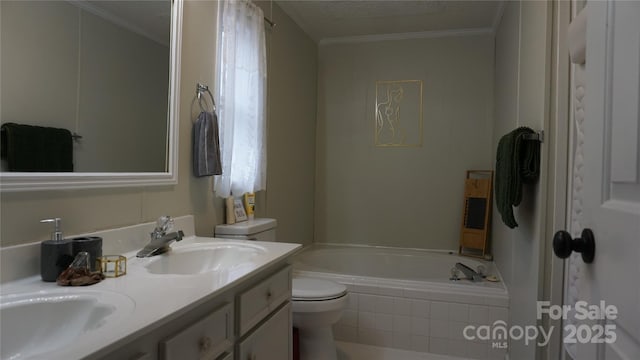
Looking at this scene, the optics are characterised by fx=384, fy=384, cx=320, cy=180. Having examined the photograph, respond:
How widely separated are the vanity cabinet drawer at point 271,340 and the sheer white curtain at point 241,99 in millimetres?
792

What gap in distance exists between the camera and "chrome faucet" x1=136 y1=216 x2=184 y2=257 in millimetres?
1338

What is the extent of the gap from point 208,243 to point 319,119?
2397 mm

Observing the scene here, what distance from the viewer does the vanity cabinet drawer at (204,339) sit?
0.83 meters

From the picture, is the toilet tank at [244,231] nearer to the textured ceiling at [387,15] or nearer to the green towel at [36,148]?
the green towel at [36,148]

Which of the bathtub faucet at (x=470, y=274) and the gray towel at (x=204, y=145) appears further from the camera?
the bathtub faucet at (x=470, y=274)

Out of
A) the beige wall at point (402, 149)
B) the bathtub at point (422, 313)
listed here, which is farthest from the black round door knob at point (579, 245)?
the beige wall at point (402, 149)

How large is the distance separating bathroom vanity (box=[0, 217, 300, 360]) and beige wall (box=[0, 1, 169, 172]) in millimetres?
327

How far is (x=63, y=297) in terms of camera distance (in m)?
0.87

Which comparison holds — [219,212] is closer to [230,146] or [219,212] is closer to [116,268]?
[230,146]

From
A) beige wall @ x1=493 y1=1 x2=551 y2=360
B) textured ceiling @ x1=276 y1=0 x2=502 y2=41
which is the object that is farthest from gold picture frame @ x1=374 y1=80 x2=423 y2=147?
beige wall @ x1=493 y1=1 x2=551 y2=360

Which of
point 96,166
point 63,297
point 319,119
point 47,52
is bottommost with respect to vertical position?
point 63,297

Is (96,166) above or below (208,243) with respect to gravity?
above

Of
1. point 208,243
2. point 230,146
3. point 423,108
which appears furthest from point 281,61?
point 208,243

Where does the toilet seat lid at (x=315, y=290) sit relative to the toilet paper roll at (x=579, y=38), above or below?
below
